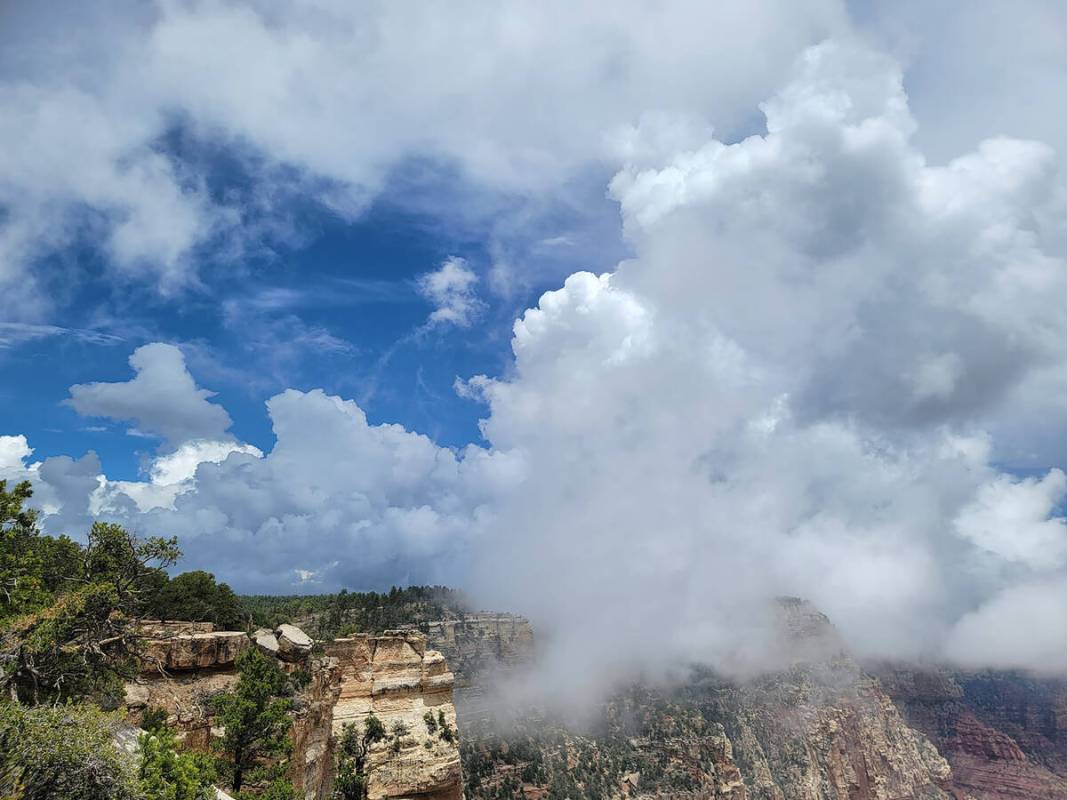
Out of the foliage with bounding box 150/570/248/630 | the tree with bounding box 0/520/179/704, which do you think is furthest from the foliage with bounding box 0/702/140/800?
the foliage with bounding box 150/570/248/630

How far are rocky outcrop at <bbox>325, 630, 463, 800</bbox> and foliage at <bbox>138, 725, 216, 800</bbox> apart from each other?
729cm

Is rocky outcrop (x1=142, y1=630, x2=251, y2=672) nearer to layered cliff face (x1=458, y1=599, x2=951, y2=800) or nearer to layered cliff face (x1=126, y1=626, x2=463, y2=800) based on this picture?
layered cliff face (x1=126, y1=626, x2=463, y2=800)

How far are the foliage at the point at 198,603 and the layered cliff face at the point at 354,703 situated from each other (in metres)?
22.3

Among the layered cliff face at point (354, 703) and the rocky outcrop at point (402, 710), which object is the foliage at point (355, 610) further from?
the rocky outcrop at point (402, 710)

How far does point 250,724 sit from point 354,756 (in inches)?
450

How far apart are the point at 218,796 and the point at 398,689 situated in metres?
8.37

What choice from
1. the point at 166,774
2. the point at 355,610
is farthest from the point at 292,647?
the point at 355,610

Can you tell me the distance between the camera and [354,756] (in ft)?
81.2

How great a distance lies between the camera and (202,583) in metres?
67.6

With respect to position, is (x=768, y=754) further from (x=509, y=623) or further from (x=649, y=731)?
(x=509, y=623)

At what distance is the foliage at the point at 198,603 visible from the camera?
200 feet

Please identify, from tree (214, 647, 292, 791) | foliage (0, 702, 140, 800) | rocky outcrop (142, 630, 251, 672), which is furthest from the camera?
rocky outcrop (142, 630, 251, 672)

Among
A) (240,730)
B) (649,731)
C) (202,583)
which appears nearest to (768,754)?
(649,731)

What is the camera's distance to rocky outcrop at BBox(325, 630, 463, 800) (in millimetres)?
24469
